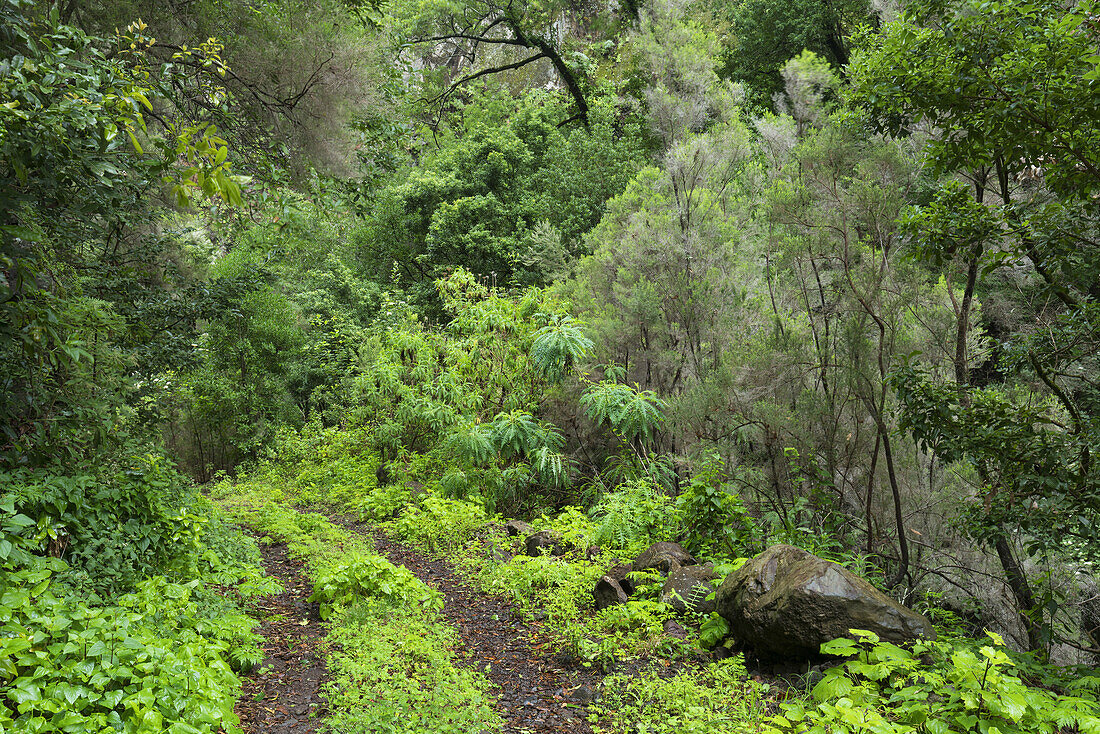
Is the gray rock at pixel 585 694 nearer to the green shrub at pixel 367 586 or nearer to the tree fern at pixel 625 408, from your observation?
the green shrub at pixel 367 586

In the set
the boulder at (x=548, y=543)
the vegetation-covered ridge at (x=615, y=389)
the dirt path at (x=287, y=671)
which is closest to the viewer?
the vegetation-covered ridge at (x=615, y=389)

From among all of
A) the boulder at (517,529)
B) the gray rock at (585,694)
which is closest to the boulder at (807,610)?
the gray rock at (585,694)

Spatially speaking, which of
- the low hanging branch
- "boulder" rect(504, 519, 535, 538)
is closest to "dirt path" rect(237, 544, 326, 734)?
"boulder" rect(504, 519, 535, 538)

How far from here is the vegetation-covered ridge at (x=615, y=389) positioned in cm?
309

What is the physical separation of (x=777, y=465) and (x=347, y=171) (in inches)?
218

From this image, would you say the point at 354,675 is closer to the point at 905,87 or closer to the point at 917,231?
the point at 917,231

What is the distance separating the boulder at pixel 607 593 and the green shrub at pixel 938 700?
5.51 ft

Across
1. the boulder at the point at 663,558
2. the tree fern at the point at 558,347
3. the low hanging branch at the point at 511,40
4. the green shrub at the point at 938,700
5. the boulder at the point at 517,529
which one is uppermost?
the low hanging branch at the point at 511,40

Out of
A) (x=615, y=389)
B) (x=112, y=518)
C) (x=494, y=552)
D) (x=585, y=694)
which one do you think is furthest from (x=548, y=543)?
(x=112, y=518)

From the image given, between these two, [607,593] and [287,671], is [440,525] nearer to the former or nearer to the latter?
[607,593]

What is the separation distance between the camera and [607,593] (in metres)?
5.17

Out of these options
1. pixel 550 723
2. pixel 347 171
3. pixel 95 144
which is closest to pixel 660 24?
pixel 347 171

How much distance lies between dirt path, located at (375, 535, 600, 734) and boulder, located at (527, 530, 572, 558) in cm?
88

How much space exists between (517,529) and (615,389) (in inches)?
83.1
